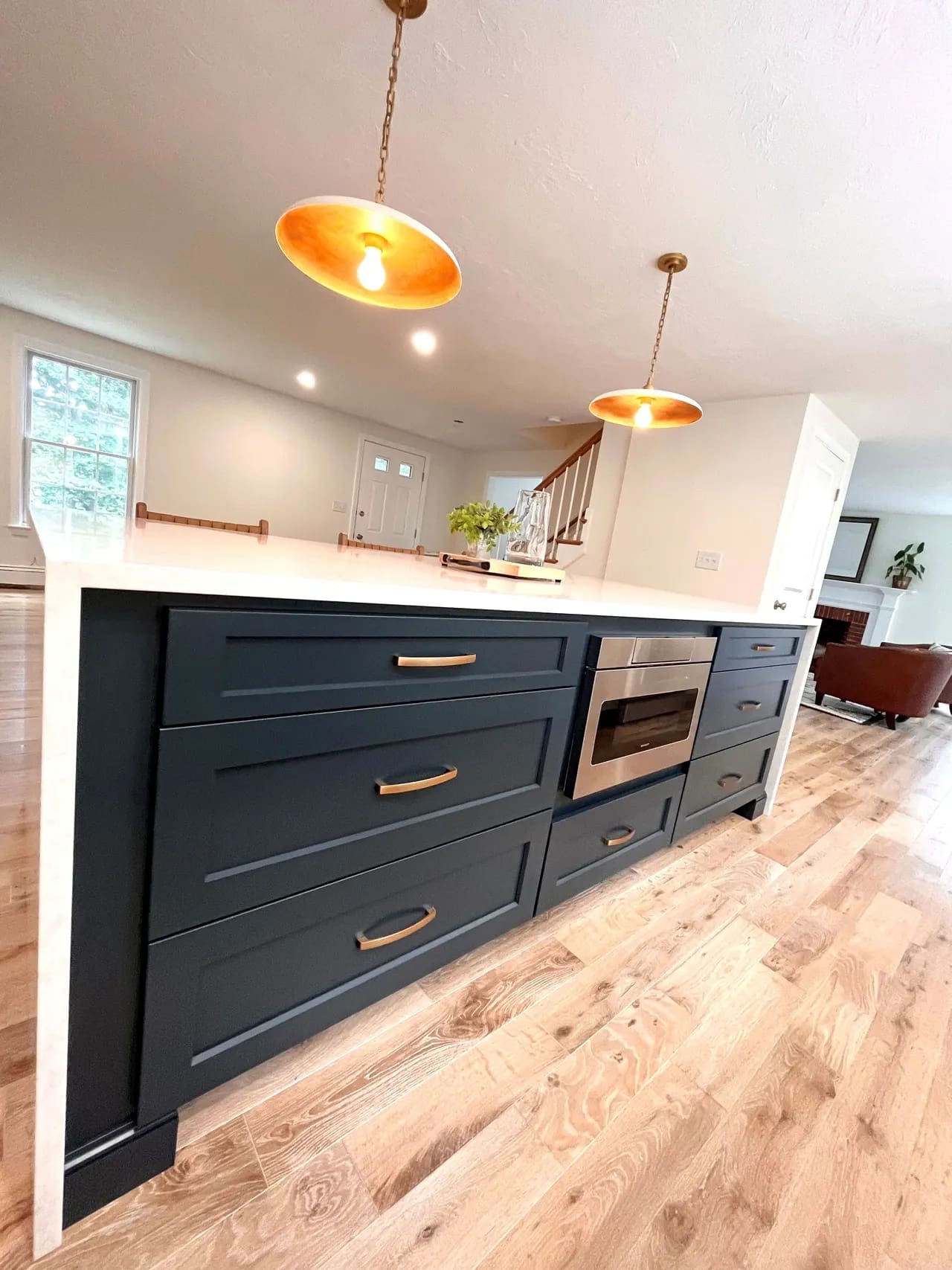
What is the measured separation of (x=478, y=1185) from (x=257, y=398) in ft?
20.4

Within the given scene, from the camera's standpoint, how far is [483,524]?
174 centimetres

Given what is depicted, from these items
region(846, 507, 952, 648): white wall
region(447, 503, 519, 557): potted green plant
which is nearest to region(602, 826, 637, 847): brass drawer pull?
region(447, 503, 519, 557): potted green plant

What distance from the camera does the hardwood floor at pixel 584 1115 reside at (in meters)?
0.77

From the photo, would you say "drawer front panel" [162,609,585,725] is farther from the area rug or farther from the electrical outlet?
the area rug

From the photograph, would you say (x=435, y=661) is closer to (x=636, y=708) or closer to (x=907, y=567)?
(x=636, y=708)

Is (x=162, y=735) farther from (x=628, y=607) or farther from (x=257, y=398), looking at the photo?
(x=257, y=398)

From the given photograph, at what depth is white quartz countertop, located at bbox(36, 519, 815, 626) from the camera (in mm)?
587

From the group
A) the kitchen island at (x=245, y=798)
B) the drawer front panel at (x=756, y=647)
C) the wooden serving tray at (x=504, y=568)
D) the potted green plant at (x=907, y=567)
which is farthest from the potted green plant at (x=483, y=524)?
the potted green plant at (x=907, y=567)

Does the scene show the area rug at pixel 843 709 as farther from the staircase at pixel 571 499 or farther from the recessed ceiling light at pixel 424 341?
the recessed ceiling light at pixel 424 341

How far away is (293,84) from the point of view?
151 cm

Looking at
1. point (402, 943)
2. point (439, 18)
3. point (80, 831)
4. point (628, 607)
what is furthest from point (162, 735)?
point (439, 18)

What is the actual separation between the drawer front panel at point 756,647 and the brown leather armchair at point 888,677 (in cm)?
306

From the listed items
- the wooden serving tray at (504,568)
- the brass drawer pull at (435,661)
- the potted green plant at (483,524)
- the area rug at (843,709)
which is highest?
the potted green plant at (483,524)

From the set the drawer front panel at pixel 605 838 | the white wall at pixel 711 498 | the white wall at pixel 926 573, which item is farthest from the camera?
the white wall at pixel 926 573
